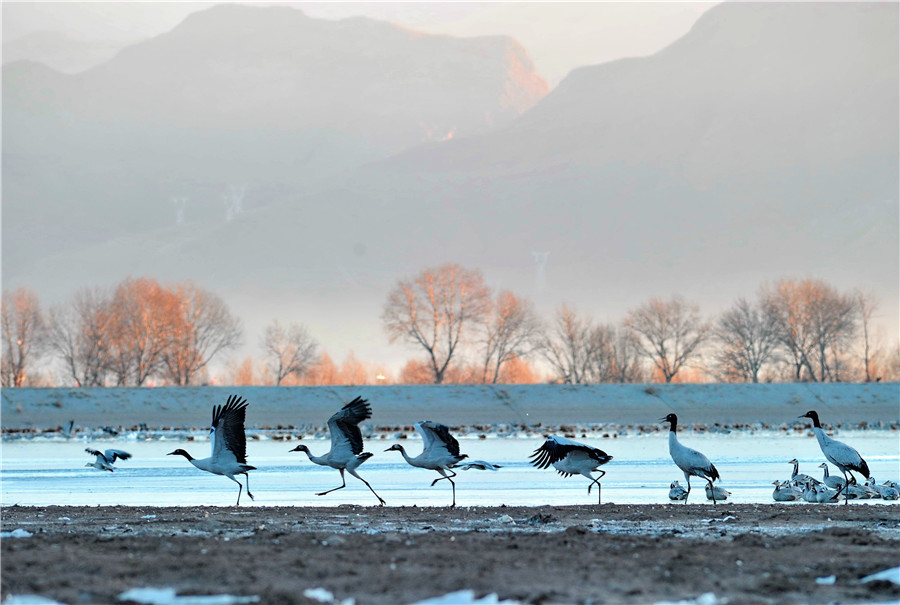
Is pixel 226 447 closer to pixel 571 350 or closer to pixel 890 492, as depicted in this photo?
pixel 890 492

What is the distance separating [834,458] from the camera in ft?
62.5

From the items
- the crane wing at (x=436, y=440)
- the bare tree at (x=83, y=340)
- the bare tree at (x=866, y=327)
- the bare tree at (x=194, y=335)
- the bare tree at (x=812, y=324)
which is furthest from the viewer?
the bare tree at (x=866, y=327)

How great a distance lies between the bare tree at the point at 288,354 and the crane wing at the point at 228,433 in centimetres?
6717

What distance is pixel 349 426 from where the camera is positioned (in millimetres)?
18922

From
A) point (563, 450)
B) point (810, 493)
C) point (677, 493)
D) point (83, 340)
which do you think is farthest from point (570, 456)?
point (83, 340)

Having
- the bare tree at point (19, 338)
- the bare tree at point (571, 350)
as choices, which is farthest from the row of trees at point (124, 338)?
the bare tree at point (571, 350)

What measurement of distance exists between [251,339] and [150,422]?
91328mm

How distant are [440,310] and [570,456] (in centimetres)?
6189

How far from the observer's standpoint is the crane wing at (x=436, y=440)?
18469 mm

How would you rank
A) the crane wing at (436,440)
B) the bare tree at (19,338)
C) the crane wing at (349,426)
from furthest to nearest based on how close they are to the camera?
the bare tree at (19,338), the crane wing at (349,426), the crane wing at (436,440)

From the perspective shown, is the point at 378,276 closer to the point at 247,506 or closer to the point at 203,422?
the point at 203,422

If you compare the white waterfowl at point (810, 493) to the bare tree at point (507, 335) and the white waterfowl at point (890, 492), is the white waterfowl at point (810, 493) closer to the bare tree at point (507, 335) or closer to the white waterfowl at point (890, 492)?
the white waterfowl at point (890, 492)

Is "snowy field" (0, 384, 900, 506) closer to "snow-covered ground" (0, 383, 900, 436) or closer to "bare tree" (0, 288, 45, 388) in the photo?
"snow-covered ground" (0, 383, 900, 436)

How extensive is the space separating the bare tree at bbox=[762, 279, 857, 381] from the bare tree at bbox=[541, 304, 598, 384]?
13.8m
